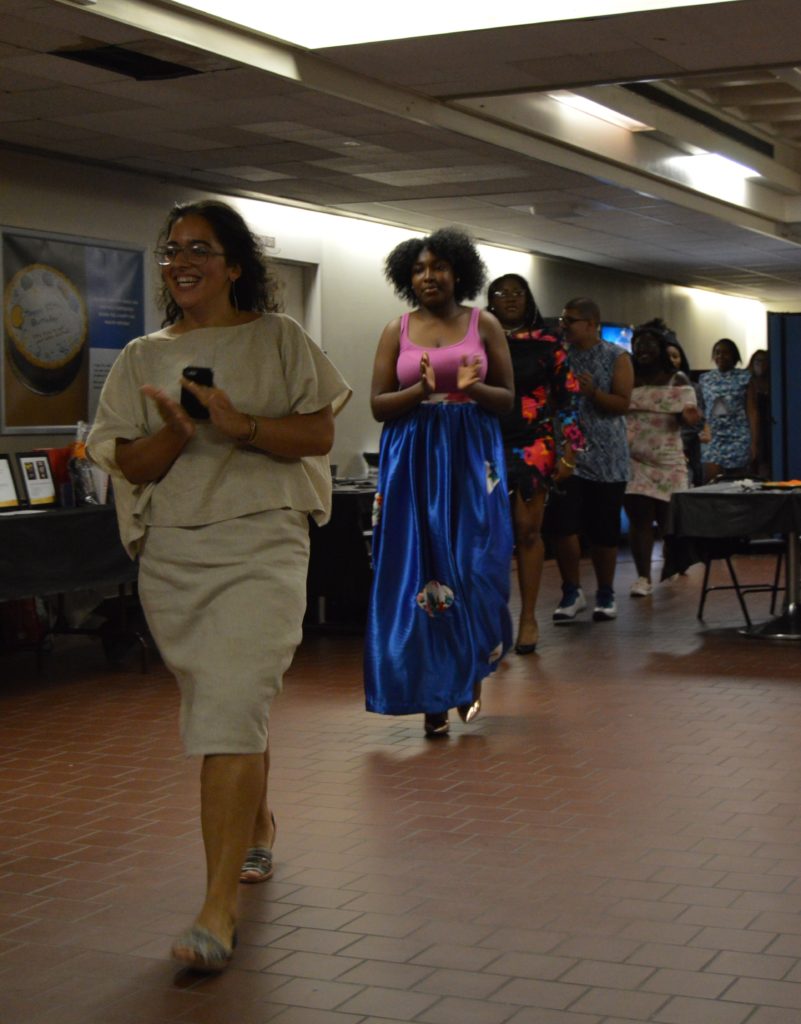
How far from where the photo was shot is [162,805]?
5023mm

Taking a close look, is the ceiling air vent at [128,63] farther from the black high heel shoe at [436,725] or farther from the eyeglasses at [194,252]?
the eyeglasses at [194,252]

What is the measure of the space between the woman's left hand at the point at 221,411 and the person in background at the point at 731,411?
1191 centimetres

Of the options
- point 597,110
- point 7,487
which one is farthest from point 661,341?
point 7,487

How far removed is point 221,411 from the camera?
11.2ft

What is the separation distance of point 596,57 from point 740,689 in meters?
3.18

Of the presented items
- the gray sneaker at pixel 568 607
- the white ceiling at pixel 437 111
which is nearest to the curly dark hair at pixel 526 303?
the white ceiling at pixel 437 111

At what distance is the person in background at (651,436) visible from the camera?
34.6 ft

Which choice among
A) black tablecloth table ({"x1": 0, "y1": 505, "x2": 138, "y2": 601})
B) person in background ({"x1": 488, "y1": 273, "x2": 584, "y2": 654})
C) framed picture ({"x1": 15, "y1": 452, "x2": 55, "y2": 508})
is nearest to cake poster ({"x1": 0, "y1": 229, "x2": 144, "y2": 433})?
framed picture ({"x1": 15, "y1": 452, "x2": 55, "y2": 508})

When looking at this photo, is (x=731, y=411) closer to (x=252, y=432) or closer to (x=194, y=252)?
(x=194, y=252)

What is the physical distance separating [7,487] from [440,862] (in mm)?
4215

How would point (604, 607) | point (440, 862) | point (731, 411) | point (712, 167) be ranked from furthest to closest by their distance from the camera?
point (731, 411), point (712, 167), point (604, 607), point (440, 862)

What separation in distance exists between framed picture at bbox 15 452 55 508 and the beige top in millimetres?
→ 4392

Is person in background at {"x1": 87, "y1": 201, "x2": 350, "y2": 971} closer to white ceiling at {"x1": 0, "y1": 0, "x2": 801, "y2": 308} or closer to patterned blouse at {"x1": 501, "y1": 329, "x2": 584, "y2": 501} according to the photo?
white ceiling at {"x1": 0, "y1": 0, "x2": 801, "y2": 308}

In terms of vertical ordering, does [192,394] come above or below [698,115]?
below
